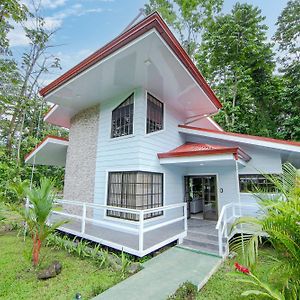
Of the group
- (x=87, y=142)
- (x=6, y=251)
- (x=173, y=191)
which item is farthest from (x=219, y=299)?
(x=87, y=142)

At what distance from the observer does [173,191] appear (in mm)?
8875

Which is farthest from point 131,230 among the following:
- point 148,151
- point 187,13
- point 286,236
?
point 187,13

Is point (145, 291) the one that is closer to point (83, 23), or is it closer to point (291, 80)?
point (83, 23)

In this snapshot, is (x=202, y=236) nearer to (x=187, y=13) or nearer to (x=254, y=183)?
(x=254, y=183)

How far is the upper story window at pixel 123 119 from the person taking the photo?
7.83 meters

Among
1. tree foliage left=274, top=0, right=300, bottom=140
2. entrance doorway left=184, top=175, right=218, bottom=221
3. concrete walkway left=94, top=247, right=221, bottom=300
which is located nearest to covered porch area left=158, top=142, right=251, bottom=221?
entrance doorway left=184, top=175, right=218, bottom=221

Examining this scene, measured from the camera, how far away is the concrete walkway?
12.6 feet

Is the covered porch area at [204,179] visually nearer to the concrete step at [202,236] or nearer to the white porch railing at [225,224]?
the white porch railing at [225,224]

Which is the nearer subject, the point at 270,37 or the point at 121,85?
the point at 121,85

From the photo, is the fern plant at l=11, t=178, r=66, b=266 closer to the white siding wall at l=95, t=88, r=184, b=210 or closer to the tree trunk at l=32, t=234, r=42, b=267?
the tree trunk at l=32, t=234, r=42, b=267

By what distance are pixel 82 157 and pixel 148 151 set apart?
11.7 feet

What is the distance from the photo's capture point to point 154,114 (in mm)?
8211

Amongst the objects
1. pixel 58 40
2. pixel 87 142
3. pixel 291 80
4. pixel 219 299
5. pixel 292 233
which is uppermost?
pixel 58 40

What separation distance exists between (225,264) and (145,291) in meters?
2.57
